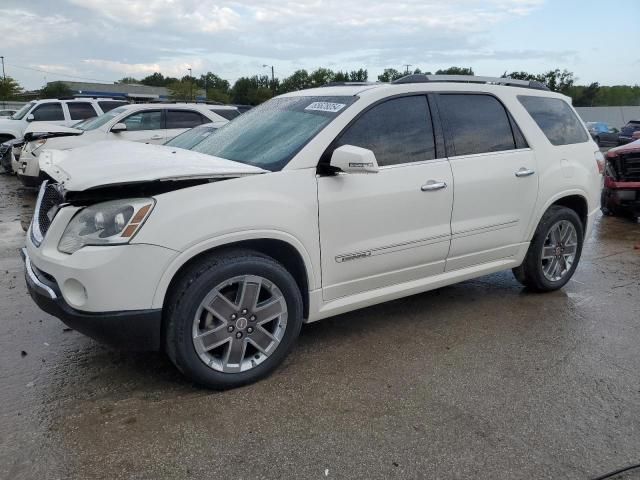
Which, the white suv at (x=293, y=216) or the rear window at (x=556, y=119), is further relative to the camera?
the rear window at (x=556, y=119)

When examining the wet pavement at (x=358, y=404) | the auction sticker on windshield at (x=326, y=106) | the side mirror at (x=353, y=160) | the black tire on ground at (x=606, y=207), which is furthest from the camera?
the black tire on ground at (x=606, y=207)

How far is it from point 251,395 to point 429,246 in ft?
5.47

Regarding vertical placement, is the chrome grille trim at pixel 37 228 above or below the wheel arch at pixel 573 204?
above

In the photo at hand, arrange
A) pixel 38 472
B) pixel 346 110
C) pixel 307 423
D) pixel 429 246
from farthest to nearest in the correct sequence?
pixel 429 246 → pixel 346 110 → pixel 307 423 → pixel 38 472

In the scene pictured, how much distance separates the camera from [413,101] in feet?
13.2

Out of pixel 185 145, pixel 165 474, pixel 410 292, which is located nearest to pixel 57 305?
pixel 165 474

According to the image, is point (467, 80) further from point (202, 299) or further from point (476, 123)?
point (202, 299)

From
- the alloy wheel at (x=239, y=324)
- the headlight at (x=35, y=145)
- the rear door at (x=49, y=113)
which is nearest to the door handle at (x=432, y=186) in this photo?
the alloy wheel at (x=239, y=324)

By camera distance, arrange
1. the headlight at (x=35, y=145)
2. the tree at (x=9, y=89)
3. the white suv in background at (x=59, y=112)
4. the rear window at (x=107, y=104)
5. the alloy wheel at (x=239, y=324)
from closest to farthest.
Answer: the alloy wheel at (x=239, y=324) < the headlight at (x=35, y=145) < the white suv in background at (x=59, y=112) < the rear window at (x=107, y=104) < the tree at (x=9, y=89)

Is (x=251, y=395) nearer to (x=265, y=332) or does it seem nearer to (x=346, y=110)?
(x=265, y=332)

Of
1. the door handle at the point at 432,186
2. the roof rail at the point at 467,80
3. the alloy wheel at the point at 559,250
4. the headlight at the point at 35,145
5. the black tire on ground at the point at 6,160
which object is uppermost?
the roof rail at the point at 467,80

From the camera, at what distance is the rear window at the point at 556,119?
479cm

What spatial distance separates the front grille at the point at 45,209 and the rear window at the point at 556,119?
374cm

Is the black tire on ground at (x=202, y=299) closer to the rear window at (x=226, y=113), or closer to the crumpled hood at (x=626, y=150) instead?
the crumpled hood at (x=626, y=150)
